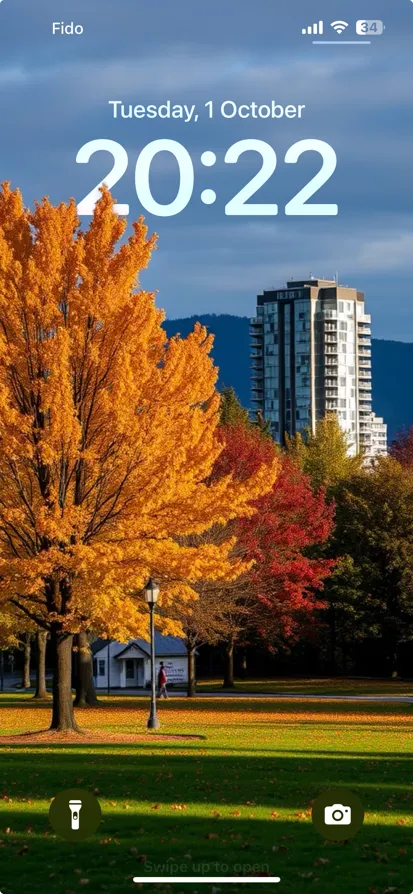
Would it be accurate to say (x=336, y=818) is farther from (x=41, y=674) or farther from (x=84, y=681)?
(x=41, y=674)

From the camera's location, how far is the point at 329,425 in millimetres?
97312

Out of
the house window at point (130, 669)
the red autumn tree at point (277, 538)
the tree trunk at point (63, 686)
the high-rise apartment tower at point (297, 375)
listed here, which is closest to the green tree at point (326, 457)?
the house window at point (130, 669)

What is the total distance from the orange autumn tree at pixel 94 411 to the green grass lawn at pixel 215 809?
3.91 m

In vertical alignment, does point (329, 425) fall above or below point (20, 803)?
above

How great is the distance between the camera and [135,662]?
79125 mm

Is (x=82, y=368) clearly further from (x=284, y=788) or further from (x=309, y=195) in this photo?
(x=309, y=195)

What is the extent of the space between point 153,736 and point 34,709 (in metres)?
20.8

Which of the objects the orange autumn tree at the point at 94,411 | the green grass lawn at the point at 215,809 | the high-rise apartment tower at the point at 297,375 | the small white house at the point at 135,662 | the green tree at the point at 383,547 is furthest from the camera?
the high-rise apartment tower at the point at 297,375

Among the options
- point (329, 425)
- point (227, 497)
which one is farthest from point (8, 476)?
point (329, 425)

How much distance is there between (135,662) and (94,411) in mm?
57555

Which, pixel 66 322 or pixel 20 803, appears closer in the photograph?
pixel 20 803

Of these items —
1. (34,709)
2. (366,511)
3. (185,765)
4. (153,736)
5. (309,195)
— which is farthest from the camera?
(366,511)

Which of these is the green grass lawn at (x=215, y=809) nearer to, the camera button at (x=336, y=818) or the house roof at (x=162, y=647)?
the camera button at (x=336, y=818)

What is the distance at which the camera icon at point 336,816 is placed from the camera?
980 centimetres
